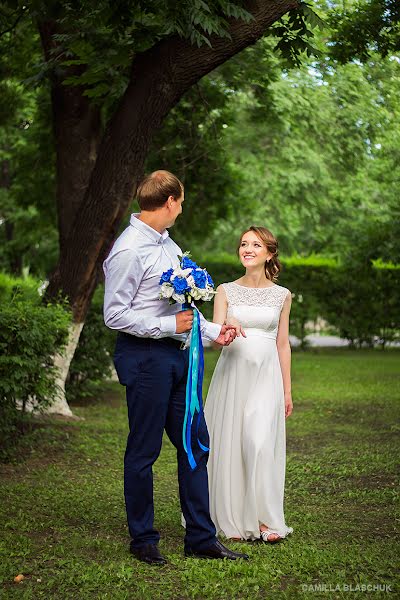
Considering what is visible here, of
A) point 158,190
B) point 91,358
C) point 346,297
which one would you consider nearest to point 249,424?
point 158,190

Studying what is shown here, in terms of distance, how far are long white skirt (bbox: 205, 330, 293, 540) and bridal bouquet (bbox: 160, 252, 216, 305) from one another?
1050 millimetres

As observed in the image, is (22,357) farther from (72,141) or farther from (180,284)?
(72,141)

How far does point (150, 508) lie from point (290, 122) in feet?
56.6

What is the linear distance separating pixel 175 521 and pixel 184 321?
1.98m

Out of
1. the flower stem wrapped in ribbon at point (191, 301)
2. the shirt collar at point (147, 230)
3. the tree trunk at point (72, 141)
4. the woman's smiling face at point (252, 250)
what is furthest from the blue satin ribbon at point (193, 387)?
the tree trunk at point (72, 141)

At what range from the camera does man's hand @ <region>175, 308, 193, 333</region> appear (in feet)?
17.6

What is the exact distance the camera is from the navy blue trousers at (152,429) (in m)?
5.41

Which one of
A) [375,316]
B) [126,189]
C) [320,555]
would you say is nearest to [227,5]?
[126,189]

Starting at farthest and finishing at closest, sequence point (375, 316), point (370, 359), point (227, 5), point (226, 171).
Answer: point (375, 316) → point (370, 359) → point (226, 171) → point (227, 5)

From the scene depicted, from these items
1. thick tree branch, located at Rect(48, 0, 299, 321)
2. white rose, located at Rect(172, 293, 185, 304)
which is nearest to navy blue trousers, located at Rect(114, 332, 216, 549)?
white rose, located at Rect(172, 293, 185, 304)

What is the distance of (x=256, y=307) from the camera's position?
21.1 feet

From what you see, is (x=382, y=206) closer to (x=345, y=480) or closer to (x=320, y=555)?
(x=345, y=480)

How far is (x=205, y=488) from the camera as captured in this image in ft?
18.5

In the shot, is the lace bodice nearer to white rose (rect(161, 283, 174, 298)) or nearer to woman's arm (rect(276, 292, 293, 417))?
woman's arm (rect(276, 292, 293, 417))
